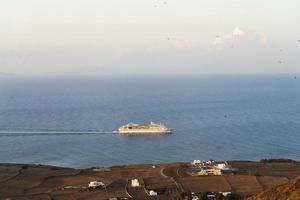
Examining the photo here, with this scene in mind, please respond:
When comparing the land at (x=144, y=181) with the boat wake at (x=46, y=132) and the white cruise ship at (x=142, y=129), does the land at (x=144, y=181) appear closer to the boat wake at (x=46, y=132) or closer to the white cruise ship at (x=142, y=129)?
the boat wake at (x=46, y=132)

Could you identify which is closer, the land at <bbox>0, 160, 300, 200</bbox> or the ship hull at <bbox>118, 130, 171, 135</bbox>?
the land at <bbox>0, 160, 300, 200</bbox>

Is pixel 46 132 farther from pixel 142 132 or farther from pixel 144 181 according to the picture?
pixel 144 181

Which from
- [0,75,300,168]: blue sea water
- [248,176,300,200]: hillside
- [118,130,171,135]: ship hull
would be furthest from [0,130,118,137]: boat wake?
[248,176,300,200]: hillside

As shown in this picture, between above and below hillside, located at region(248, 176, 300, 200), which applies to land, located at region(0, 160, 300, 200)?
above

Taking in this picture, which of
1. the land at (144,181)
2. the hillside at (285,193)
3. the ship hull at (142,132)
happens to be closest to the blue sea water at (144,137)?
the ship hull at (142,132)

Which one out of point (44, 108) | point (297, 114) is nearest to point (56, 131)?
point (44, 108)

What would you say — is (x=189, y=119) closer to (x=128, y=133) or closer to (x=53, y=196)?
(x=128, y=133)

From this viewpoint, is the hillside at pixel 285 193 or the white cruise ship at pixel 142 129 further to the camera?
the white cruise ship at pixel 142 129

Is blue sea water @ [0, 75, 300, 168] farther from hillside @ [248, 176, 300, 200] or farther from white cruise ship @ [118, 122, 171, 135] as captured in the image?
hillside @ [248, 176, 300, 200]
